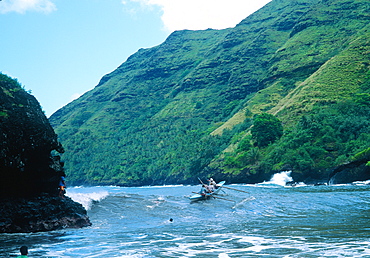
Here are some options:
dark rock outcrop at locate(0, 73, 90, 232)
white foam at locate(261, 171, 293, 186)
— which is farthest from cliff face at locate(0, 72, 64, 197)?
white foam at locate(261, 171, 293, 186)

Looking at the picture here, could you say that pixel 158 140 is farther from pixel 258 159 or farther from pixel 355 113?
pixel 355 113

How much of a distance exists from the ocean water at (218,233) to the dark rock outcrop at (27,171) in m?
1.16

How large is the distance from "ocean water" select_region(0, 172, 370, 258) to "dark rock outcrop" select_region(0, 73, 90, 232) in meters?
1.16

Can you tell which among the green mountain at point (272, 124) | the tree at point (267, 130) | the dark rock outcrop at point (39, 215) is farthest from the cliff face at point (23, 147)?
the tree at point (267, 130)

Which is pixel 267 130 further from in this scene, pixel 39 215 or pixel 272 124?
pixel 39 215

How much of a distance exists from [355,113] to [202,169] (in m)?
Answer: 49.4

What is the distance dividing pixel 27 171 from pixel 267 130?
8124 cm

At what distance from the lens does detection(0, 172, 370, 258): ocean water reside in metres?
16.2

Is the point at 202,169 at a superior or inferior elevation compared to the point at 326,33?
inferior

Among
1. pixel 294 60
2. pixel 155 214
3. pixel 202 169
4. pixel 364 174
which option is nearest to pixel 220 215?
pixel 155 214

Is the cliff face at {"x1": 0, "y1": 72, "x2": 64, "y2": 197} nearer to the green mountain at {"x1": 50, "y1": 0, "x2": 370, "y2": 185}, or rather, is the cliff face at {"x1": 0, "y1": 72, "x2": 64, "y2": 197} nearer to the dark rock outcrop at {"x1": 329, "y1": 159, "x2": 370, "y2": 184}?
the dark rock outcrop at {"x1": 329, "y1": 159, "x2": 370, "y2": 184}

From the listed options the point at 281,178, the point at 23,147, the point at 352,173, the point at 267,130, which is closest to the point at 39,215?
the point at 23,147

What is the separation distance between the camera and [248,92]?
186 m

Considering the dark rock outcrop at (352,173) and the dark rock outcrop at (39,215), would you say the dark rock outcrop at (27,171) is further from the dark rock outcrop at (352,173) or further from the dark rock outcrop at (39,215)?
the dark rock outcrop at (352,173)
